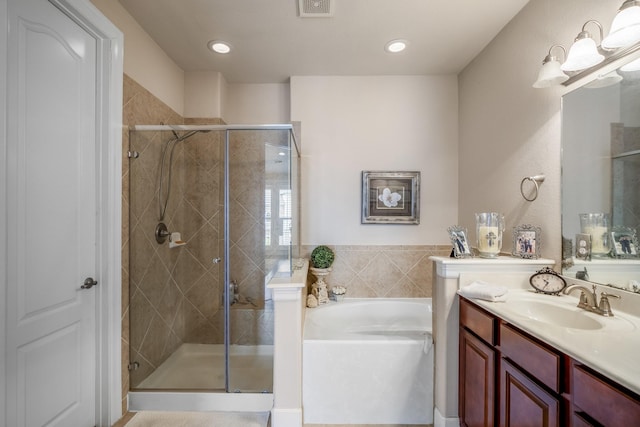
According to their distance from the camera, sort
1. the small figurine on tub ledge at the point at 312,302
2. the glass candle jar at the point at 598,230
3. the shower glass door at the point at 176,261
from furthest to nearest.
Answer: the small figurine on tub ledge at the point at 312,302
the shower glass door at the point at 176,261
the glass candle jar at the point at 598,230

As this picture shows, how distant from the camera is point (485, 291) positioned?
1.38m

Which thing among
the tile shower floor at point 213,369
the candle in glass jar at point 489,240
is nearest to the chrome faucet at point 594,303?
the candle in glass jar at point 489,240

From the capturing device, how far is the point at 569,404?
34.8 inches

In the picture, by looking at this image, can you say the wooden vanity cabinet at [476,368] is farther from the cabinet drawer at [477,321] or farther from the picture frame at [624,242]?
the picture frame at [624,242]

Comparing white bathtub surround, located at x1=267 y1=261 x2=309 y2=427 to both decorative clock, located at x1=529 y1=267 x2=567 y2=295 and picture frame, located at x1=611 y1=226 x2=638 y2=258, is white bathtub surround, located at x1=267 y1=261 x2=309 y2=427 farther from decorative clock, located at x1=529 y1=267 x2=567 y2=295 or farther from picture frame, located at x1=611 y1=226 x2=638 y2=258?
picture frame, located at x1=611 y1=226 x2=638 y2=258

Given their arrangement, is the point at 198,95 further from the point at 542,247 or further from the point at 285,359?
the point at 542,247

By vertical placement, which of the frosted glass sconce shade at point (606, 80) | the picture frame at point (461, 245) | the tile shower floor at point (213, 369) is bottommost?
the tile shower floor at point (213, 369)

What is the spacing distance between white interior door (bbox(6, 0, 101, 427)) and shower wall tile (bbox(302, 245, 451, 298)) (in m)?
1.68

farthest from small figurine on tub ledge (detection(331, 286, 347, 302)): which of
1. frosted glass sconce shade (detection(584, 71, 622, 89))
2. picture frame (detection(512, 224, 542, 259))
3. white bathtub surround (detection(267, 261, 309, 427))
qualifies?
frosted glass sconce shade (detection(584, 71, 622, 89))

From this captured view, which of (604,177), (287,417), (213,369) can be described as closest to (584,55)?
(604,177)

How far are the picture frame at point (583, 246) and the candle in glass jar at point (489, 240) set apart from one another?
1.16 feet

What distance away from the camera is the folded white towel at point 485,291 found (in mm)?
1349

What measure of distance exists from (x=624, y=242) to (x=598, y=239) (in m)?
0.12

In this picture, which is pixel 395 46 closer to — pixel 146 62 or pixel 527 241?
pixel 527 241
